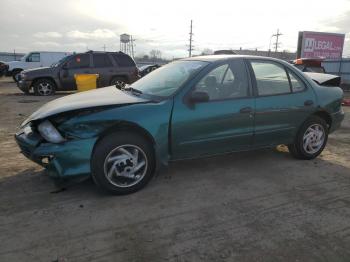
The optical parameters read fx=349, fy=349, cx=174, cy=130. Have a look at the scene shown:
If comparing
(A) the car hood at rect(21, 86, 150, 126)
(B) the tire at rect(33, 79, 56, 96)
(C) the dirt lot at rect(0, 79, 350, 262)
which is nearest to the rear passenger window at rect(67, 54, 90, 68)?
(B) the tire at rect(33, 79, 56, 96)

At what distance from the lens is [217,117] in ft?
14.5

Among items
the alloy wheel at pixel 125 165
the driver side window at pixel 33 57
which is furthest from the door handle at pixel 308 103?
the driver side window at pixel 33 57

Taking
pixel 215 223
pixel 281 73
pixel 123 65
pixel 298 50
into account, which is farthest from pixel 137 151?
pixel 298 50

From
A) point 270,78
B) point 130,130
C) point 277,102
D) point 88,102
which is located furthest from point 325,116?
point 88,102

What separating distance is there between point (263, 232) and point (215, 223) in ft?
1.54

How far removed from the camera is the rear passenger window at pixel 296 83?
5.20 m

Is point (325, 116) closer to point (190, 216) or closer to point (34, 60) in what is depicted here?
point (190, 216)

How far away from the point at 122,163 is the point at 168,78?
4.61ft

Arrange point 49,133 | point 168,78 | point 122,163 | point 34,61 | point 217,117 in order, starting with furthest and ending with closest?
point 34,61 → point 168,78 → point 217,117 → point 122,163 → point 49,133

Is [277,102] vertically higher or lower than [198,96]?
lower

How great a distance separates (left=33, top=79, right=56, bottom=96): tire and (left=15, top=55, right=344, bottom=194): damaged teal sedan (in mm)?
9641

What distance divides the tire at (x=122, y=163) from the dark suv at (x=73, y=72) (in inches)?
391

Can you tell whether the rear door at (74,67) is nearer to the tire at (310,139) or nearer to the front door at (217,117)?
the front door at (217,117)

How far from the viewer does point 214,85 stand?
453 cm
